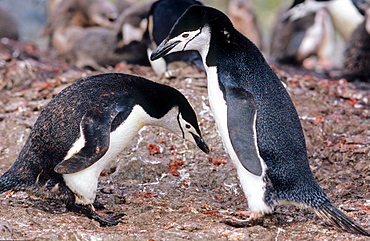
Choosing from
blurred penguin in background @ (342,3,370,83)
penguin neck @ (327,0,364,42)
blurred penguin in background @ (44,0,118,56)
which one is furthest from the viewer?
blurred penguin in background @ (44,0,118,56)

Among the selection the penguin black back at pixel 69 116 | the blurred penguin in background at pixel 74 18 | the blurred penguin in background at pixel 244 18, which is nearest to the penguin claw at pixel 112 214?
the penguin black back at pixel 69 116

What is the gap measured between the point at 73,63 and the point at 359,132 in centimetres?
597

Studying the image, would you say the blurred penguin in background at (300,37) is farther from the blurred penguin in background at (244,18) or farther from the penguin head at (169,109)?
the penguin head at (169,109)

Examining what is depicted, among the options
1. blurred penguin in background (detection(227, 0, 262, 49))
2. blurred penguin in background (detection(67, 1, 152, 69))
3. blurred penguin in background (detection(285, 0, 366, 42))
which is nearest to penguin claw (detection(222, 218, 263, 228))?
blurred penguin in background (detection(67, 1, 152, 69))

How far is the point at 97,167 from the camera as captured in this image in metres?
3.39

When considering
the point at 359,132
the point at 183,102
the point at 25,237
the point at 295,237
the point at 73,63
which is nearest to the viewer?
the point at 25,237

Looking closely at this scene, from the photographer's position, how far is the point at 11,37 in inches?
450

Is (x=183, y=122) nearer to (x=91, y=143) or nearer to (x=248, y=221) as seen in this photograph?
(x=91, y=143)

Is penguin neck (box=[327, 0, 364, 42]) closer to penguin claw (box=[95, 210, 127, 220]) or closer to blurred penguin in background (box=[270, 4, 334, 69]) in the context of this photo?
blurred penguin in background (box=[270, 4, 334, 69])

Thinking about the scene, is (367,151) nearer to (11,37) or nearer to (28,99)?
(28,99)

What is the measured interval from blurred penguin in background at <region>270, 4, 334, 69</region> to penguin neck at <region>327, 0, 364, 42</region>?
1.40 feet

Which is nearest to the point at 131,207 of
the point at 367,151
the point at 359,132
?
the point at 367,151

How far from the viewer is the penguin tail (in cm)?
306

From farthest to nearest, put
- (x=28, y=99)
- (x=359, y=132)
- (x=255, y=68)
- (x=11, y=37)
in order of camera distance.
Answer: (x=11, y=37) → (x=28, y=99) → (x=359, y=132) → (x=255, y=68)
